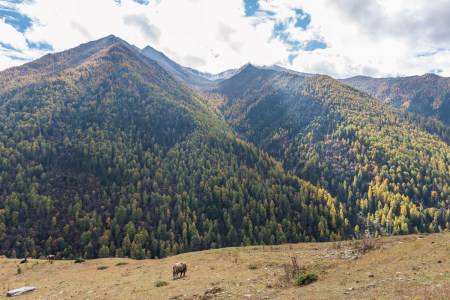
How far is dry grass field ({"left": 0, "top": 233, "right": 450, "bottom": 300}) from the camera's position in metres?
28.7

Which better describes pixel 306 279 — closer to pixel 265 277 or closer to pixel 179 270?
pixel 265 277

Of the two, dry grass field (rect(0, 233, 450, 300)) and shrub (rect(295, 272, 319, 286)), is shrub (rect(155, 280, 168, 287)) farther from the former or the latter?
shrub (rect(295, 272, 319, 286))

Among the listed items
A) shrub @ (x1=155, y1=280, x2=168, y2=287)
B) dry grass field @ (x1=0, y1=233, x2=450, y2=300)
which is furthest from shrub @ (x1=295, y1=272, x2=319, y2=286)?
shrub @ (x1=155, y1=280, x2=168, y2=287)

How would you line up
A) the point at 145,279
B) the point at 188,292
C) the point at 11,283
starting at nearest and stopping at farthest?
the point at 188,292 < the point at 145,279 < the point at 11,283

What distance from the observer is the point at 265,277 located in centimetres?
4019

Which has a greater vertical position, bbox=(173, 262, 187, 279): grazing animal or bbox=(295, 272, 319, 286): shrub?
bbox=(295, 272, 319, 286): shrub

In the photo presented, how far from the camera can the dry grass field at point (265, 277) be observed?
28.7m

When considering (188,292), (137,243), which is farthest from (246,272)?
(137,243)

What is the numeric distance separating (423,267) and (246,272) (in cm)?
2286

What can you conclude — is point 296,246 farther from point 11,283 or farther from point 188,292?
point 11,283

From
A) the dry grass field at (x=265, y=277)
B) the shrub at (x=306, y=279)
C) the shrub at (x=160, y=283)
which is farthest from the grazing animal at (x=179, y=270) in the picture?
the shrub at (x=306, y=279)

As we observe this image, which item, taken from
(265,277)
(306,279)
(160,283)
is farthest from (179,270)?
(306,279)

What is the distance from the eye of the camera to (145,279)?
1850 inches

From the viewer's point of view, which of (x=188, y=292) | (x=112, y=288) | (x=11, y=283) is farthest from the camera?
(x=11, y=283)
